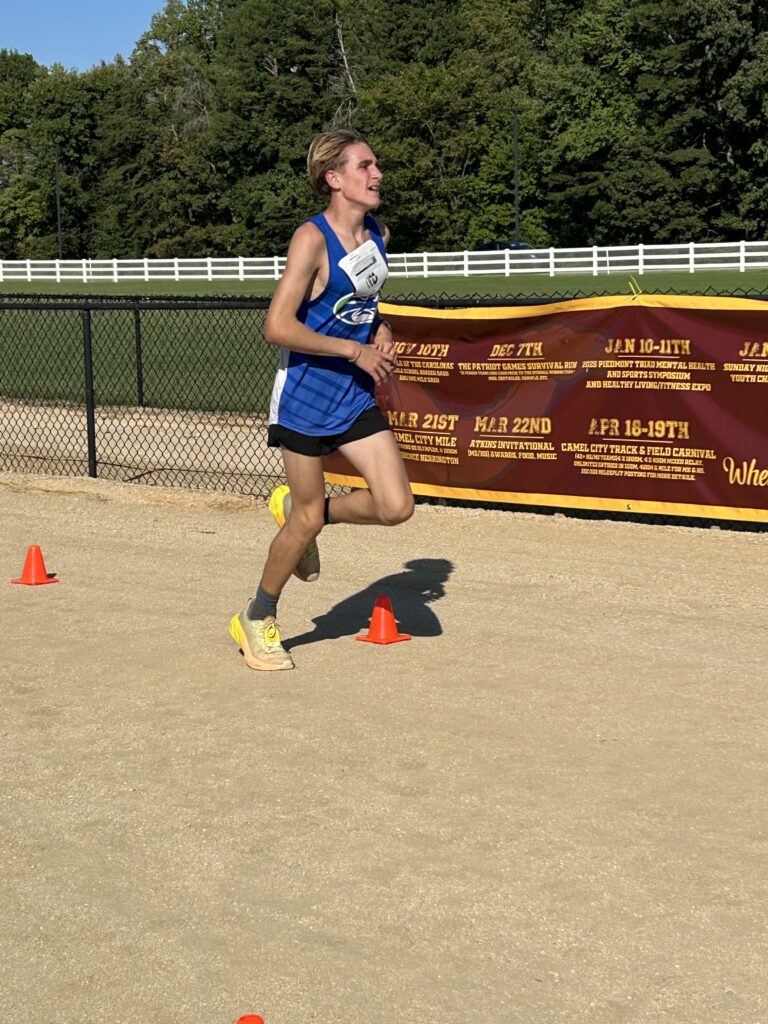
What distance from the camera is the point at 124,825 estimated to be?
487 centimetres

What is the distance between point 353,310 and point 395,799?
6.93 feet

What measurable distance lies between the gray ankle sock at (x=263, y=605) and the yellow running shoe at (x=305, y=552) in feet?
0.53

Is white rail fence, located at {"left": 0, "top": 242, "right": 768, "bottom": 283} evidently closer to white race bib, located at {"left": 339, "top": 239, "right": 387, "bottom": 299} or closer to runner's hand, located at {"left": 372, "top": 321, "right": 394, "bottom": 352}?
runner's hand, located at {"left": 372, "top": 321, "right": 394, "bottom": 352}

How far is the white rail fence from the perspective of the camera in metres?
49.8

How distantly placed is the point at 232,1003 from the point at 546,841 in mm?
1310

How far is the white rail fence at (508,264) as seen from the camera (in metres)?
49.8

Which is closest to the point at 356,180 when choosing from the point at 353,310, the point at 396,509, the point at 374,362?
the point at 353,310

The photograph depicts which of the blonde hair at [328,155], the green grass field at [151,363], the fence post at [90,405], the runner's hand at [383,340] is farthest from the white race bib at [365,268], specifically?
the green grass field at [151,363]

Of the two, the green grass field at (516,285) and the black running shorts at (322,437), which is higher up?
the green grass field at (516,285)

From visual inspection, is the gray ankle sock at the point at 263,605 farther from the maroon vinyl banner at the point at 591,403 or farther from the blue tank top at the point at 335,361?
the maroon vinyl banner at the point at 591,403

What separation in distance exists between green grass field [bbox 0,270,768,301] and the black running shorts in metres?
29.8

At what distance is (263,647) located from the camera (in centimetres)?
666

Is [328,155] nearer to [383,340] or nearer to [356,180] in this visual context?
[356,180]

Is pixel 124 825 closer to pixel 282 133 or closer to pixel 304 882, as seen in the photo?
pixel 304 882
